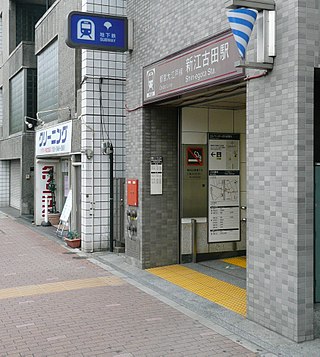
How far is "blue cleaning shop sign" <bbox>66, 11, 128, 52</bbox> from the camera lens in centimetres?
959

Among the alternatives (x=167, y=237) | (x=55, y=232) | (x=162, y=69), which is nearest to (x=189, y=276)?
(x=167, y=237)

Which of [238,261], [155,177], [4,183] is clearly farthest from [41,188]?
[4,183]

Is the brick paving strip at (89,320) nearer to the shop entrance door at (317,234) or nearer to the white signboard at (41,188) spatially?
the shop entrance door at (317,234)

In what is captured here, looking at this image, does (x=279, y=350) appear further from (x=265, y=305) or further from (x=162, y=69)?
(x=162, y=69)

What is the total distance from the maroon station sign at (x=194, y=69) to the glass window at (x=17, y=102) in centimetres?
1202

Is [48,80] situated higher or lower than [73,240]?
higher

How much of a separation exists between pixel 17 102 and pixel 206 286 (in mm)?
15365

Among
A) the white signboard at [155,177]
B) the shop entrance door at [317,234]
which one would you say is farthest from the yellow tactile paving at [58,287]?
the shop entrance door at [317,234]

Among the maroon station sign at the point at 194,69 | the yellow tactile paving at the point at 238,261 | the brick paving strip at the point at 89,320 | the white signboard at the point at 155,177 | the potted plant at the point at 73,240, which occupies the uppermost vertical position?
the maroon station sign at the point at 194,69

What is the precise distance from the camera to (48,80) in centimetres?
1723

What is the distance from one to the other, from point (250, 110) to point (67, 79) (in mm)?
8942

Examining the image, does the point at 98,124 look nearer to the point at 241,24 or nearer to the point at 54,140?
the point at 54,140

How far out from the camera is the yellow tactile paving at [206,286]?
25.0 ft

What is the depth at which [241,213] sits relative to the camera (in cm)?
1066
